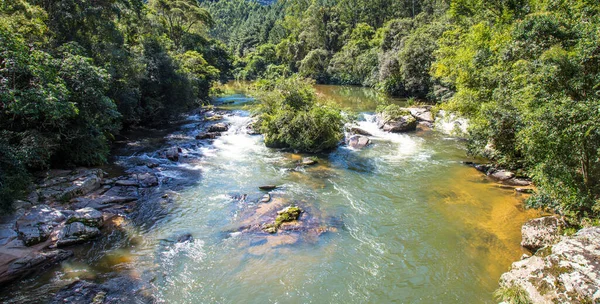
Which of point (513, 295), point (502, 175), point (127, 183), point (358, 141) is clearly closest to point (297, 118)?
point (358, 141)

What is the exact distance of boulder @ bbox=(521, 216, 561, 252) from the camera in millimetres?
9711

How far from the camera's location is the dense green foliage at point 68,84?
1111cm

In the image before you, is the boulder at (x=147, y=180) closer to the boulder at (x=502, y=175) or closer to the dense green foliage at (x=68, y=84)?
the dense green foliage at (x=68, y=84)

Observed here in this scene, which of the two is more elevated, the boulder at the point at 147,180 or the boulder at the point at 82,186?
the boulder at the point at 82,186

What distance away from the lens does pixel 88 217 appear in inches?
446

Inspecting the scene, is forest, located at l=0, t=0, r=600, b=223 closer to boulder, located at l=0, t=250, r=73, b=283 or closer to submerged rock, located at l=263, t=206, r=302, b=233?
boulder, located at l=0, t=250, r=73, b=283

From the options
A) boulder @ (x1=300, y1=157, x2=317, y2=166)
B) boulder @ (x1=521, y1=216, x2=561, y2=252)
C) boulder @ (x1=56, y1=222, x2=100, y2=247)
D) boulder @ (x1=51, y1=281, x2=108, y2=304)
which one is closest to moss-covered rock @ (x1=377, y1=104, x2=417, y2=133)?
boulder @ (x1=300, y1=157, x2=317, y2=166)

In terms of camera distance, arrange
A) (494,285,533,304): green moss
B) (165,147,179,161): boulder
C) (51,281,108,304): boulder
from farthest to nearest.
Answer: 1. (165,147,179,161): boulder
2. (51,281,108,304): boulder
3. (494,285,533,304): green moss

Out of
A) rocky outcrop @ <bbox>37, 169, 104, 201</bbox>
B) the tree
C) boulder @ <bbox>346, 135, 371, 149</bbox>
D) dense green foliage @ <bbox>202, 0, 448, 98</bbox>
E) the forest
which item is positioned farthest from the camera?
the tree

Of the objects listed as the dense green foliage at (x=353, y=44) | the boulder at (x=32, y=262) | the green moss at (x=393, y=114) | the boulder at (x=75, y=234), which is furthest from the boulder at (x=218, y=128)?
the boulder at (x=32, y=262)

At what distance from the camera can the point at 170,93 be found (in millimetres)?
27031

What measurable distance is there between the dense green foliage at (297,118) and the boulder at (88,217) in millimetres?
11392

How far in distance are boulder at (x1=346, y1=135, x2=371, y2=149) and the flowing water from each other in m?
3.91

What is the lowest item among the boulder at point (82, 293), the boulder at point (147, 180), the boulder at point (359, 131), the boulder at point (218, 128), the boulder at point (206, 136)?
the boulder at point (82, 293)
